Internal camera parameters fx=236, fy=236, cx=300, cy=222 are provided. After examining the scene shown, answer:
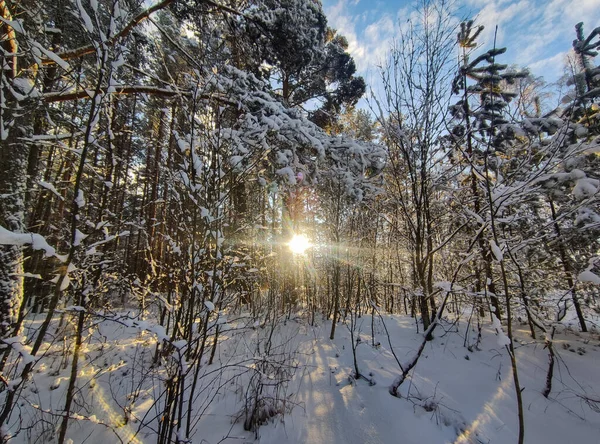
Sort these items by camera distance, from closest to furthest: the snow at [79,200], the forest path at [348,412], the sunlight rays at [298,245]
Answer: the snow at [79,200]
the forest path at [348,412]
the sunlight rays at [298,245]

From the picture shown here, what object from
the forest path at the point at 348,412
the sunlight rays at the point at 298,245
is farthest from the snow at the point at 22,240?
the sunlight rays at the point at 298,245

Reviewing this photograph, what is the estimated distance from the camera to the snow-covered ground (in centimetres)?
218

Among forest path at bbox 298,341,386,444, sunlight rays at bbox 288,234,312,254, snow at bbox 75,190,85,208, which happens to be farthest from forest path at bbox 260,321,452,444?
sunlight rays at bbox 288,234,312,254

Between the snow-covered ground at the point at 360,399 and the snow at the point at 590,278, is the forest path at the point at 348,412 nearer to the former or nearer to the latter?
the snow-covered ground at the point at 360,399

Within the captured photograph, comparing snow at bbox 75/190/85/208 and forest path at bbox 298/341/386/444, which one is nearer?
snow at bbox 75/190/85/208

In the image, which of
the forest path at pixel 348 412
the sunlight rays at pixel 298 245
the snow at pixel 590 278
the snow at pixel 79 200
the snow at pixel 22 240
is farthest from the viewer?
the sunlight rays at pixel 298 245

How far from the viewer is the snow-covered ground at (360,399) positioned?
7.15ft

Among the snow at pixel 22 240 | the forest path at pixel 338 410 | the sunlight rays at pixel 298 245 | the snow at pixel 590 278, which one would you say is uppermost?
the sunlight rays at pixel 298 245

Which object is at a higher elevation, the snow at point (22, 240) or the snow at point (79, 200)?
the snow at point (79, 200)

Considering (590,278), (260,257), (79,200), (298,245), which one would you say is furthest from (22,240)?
(298,245)

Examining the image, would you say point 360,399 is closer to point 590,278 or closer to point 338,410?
point 338,410

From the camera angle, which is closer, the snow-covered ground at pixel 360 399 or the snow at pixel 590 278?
the snow at pixel 590 278

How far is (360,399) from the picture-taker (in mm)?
2572

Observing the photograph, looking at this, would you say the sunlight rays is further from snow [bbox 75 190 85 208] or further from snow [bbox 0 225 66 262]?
snow [bbox 0 225 66 262]
